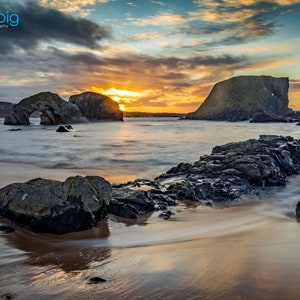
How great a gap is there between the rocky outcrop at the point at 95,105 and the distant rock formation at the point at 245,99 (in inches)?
2585

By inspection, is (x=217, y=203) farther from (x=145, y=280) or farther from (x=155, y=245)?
(x=145, y=280)

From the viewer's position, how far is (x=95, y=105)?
116 m

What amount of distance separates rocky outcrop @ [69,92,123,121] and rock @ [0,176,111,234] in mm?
109488

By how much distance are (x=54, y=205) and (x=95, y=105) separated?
112 meters

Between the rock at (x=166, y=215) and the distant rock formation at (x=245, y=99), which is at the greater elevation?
the distant rock formation at (x=245, y=99)

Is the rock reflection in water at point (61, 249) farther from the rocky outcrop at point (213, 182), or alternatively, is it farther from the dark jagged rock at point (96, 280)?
the rocky outcrop at point (213, 182)

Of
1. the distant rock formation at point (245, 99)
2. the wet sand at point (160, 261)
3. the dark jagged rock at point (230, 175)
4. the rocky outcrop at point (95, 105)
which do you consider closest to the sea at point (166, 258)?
the wet sand at point (160, 261)

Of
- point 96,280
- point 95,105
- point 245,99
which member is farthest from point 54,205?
point 245,99

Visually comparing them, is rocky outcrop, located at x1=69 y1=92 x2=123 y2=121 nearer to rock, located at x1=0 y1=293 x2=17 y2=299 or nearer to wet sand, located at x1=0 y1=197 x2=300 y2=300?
wet sand, located at x1=0 y1=197 x2=300 y2=300

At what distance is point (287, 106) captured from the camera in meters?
174

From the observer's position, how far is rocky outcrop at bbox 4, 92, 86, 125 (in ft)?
255

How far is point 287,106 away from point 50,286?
185m

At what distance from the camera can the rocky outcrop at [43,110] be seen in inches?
3056

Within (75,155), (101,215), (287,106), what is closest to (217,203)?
(101,215)
